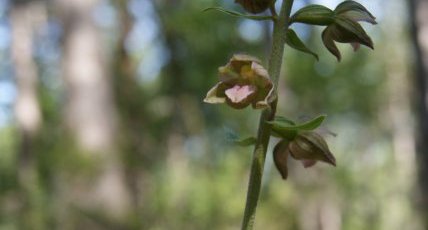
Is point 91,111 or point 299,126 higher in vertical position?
point 299,126

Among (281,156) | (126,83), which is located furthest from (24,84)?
(281,156)

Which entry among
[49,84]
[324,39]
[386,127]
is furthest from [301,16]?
[386,127]

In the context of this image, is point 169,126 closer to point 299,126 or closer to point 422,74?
point 422,74

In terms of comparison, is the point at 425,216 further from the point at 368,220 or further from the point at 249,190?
the point at 368,220

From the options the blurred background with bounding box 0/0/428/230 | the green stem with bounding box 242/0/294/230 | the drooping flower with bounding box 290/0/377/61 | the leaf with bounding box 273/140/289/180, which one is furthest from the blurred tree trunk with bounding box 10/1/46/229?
the green stem with bounding box 242/0/294/230

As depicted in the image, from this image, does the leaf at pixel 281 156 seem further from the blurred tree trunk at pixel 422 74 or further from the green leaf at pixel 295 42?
the blurred tree trunk at pixel 422 74

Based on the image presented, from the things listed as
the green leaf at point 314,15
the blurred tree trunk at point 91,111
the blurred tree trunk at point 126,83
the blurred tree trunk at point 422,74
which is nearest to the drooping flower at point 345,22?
the green leaf at point 314,15
